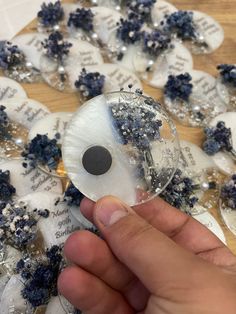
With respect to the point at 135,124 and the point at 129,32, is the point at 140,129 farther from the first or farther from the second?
the point at 129,32

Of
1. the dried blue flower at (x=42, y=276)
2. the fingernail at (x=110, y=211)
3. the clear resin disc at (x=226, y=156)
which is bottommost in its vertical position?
the dried blue flower at (x=42, y=276)

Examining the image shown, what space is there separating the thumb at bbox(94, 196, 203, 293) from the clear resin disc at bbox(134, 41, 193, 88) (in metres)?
0.40

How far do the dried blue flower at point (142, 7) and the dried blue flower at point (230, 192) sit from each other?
42 cm

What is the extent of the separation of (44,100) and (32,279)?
36cm

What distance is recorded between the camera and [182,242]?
733 mm

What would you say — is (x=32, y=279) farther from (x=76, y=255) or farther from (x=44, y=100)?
(x=44, y=100)

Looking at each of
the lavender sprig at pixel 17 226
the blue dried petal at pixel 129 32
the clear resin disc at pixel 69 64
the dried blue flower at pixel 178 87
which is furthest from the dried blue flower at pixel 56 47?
the lavender sprig at pixel 17 226

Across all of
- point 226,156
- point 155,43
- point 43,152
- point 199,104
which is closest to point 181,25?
point 155,43

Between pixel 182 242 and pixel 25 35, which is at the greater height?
pixel 25 35

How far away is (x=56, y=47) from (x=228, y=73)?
0.35 m

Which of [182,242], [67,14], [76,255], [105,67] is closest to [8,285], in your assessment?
[76,255]

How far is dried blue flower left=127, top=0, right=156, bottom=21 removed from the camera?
1.02 metres

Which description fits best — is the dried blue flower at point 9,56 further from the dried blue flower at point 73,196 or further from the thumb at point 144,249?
the thumb at point 144,249

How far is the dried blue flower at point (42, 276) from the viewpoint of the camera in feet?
2.40
